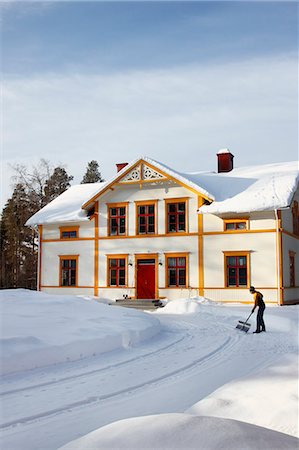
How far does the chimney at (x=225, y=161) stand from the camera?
102 ft

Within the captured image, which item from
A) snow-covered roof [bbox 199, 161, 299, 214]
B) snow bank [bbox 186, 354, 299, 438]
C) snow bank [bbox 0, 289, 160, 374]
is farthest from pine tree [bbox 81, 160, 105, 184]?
snow bank [bbox 186, 354, 299, 438]

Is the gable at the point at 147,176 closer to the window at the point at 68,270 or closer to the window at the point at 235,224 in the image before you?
the window at the point at 235,224

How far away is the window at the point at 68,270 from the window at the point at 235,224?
8.91 meters

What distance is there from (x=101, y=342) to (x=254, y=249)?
14.3 meters

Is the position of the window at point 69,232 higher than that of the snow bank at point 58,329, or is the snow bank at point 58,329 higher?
the window at point 69,232

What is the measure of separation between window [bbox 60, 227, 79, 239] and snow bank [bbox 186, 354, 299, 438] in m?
21.4

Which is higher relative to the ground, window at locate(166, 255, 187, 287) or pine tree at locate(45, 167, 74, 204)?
pine tree at locate(45, 167, 74, 204)

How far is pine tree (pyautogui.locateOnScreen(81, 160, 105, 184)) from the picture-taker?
58.8 m

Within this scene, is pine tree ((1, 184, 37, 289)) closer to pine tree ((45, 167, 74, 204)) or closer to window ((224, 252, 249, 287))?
pine tree ((45, 167, 74, 204))

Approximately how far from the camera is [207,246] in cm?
2466

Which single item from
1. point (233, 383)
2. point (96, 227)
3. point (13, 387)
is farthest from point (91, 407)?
point (96, 227)

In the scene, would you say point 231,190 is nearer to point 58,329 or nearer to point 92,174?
point 58,329

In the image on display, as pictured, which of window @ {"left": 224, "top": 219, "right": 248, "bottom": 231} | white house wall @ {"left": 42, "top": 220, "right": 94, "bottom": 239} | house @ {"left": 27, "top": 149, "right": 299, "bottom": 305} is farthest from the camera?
white house wall @ {"left": 42, "top": 220, "right": 94, "bottom": 239}

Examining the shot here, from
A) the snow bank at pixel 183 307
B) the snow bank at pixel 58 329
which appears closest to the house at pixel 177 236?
the snow bank at pixel 183 307
